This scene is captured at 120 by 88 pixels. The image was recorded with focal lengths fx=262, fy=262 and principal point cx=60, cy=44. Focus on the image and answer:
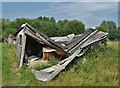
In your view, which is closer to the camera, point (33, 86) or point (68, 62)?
point (33, 86)

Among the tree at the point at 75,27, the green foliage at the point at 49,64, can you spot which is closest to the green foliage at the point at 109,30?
the tree at the point at 75,27

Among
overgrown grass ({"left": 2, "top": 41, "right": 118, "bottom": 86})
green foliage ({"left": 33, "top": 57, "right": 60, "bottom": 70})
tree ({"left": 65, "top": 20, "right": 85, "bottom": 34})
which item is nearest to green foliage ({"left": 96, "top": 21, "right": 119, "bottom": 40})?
tree ({"left": 65, "top": 20, "right": 85, "bottom": 34})

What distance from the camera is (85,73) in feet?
28.2

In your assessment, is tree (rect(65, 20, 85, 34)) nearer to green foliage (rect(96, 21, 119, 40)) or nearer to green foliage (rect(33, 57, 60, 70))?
green foliage (rect(96, 21, 119, 40))

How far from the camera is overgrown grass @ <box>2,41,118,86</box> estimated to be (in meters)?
7.70

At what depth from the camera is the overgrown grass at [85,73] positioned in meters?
7.70

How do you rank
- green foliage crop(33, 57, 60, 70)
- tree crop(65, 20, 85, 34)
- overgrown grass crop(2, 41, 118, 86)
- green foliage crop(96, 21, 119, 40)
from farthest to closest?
tree crop(65, 20, 85, 34)
green foliage crop(96, 21, 119, 40)
green foliage crop(33, 57, 60, 70)
overgrown grass crop(2, 41, 118, 86)

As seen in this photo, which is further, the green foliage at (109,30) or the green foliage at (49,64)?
the green foliage at (109,30)

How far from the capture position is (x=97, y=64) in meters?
9.37

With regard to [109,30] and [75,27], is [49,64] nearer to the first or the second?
[75,27]

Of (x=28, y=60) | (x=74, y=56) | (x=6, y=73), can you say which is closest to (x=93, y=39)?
(x=74, y=56)

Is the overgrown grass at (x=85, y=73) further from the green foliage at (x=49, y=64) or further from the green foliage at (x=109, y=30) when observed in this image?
the green foliage at (x=109, y=30)

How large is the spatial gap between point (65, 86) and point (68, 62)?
243cm

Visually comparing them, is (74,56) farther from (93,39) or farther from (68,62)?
(93,39)
